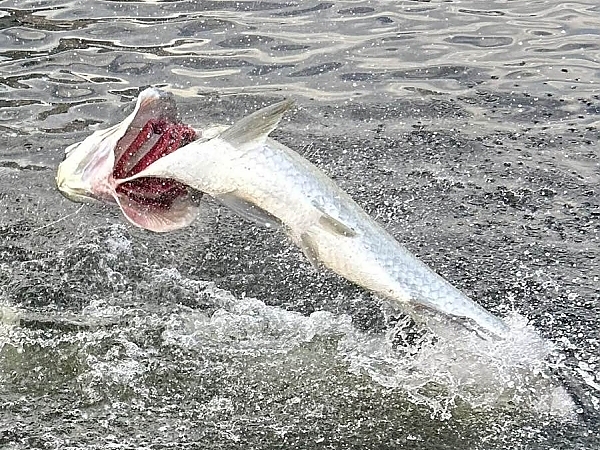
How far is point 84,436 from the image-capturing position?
5031 millimetres

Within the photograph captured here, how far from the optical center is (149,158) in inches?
175

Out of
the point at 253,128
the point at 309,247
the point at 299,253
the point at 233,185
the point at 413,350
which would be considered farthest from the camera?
the point at 299,253

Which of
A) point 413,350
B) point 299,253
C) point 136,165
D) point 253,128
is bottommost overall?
point 413,350

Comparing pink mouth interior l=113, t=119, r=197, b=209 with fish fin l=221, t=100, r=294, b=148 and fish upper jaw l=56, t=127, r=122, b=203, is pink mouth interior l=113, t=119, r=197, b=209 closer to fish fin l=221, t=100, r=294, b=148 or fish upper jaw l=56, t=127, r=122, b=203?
fish upper jaw l=56, t=127, r=122, b=203

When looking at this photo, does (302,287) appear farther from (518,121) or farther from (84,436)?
(518,121)

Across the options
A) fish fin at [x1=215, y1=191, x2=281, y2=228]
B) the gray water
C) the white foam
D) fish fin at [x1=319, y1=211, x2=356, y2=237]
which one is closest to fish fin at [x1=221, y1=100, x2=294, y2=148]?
fish fin at [x1=215, y1=191, x2=281, y2=228]

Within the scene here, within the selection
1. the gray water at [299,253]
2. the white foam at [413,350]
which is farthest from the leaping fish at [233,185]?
the gray water at [299,253]

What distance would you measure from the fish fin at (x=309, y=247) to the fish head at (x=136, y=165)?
0.54 m

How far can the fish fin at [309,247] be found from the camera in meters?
4.49

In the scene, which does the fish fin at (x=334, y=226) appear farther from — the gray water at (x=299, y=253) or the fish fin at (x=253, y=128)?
the gray water at (x=299, y=253)

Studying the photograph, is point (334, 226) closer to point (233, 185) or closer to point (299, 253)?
point (233, 185)

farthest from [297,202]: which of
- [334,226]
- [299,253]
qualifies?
[299,253]

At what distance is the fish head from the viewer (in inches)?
170

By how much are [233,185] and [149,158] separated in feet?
1.37
